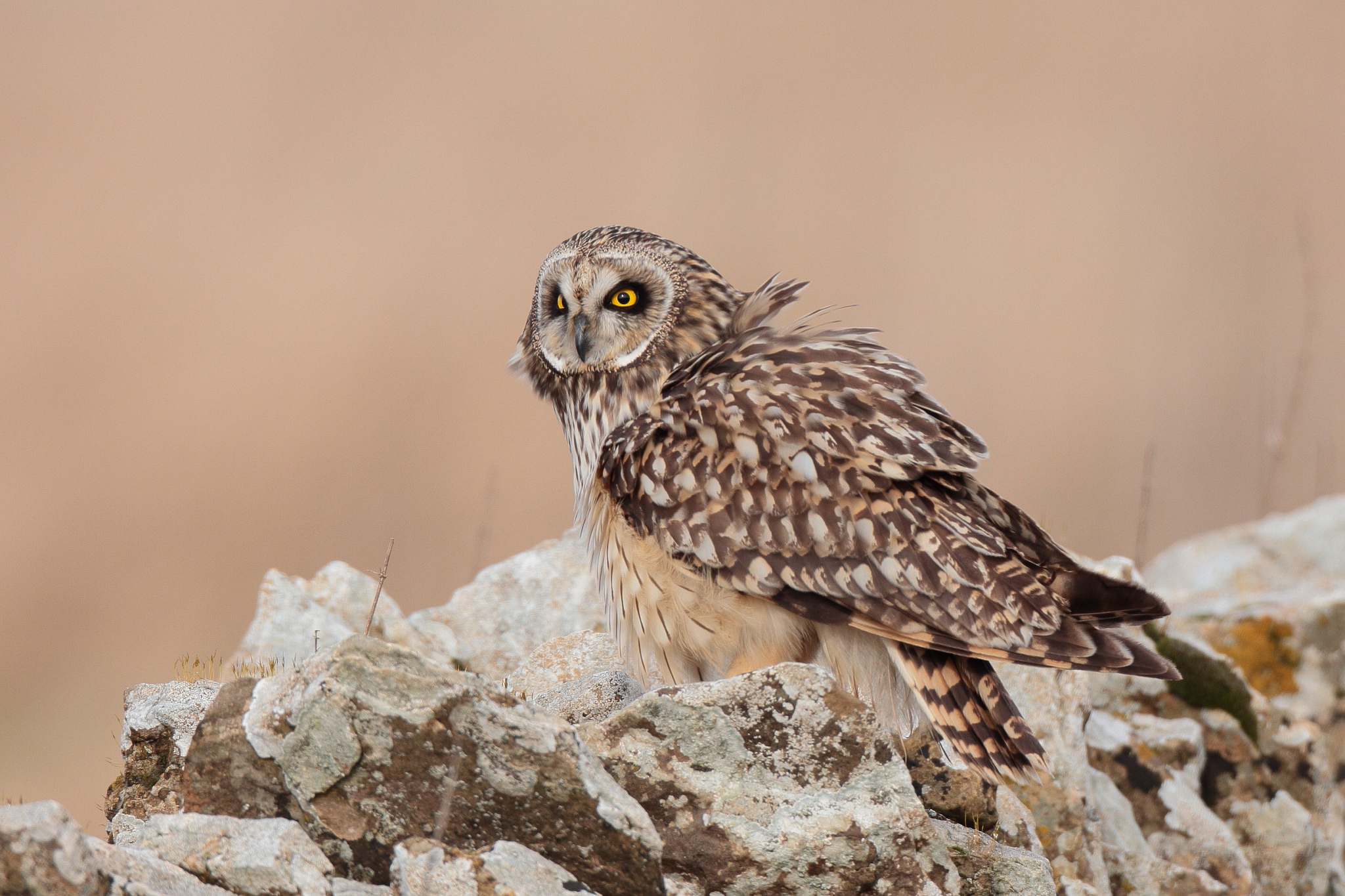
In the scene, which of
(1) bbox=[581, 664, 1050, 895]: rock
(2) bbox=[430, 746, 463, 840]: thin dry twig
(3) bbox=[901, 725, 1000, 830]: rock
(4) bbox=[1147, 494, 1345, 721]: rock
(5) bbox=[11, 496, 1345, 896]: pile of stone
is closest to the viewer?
(2) bbox=[430, 746, 463, 840]: thin dry twig

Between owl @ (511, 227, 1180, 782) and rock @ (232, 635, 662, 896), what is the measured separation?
105 cm

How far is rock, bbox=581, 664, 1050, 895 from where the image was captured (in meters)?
2.65

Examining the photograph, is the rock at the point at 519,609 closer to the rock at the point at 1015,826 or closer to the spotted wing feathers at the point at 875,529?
the spotted wing feathers at the point at 875,529

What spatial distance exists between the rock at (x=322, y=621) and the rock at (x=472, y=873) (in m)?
2.37

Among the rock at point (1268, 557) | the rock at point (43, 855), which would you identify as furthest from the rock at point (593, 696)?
the rock at point (1268, 557)

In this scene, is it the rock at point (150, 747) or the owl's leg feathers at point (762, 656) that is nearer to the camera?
the rock at point (150, 747)

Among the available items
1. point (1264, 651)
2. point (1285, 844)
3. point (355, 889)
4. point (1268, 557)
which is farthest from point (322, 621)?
point (1268, 557)

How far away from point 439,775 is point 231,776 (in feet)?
1.67

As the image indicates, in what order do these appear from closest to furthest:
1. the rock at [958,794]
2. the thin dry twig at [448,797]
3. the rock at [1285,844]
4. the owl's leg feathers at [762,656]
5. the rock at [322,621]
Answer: the thin dry twig at [448,797] < the rock at [958,794] < the owl's leg feathers at [762,656] < the rock at [1285,844] < the rock at [322,621]

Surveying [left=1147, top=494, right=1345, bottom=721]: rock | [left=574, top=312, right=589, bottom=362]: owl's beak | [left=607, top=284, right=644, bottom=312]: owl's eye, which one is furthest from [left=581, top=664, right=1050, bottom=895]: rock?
[left=1147, top=494, right=1345, bottom=721]: rock

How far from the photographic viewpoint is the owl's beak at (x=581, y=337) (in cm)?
424

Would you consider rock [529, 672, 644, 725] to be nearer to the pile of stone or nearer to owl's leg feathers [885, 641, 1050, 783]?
the pile of stone

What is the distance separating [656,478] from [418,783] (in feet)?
4.42

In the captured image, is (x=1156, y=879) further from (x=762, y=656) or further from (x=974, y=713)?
(x=762, y=656)
